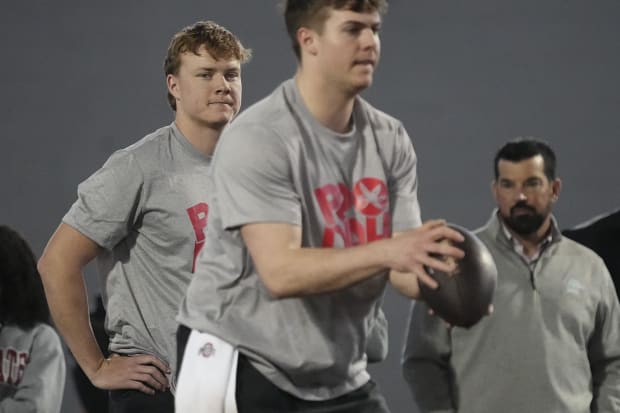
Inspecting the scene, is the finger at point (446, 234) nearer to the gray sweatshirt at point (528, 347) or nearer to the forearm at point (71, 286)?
the gray sweatshirt at point (528, 347)

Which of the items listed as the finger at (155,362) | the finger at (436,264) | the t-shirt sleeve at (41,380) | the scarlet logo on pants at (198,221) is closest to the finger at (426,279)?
the finger at (436,264)

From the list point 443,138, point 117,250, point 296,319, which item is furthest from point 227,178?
point 443,138

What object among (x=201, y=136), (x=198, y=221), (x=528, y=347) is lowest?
(x=528, y=347)

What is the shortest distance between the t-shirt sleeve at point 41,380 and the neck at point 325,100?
2308 mm

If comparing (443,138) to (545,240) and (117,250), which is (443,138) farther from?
(117,250)

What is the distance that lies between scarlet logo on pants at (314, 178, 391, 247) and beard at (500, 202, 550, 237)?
1.23 metres

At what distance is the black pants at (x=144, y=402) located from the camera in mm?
3639

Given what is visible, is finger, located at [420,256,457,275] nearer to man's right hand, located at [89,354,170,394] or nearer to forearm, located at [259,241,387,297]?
forearm, located at [259,241,387,297]

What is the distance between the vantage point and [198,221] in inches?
139

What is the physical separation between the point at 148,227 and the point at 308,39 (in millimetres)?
1093

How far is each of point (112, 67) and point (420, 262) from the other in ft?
12.7

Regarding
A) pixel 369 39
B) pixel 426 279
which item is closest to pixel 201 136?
pixel 369 39

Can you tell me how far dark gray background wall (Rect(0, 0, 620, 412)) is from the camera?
5.79m

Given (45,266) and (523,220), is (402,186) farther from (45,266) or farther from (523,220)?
(45,266)
